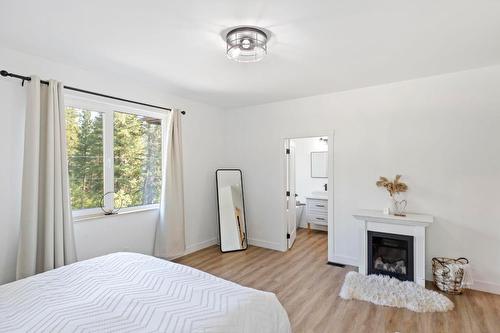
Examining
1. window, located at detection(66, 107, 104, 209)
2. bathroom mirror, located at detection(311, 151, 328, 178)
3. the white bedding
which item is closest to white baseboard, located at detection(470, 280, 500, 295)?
the white bedding

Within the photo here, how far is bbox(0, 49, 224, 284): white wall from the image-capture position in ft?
8.18

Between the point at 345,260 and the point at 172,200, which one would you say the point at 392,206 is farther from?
the point at 172,200

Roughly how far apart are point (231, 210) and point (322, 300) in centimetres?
222

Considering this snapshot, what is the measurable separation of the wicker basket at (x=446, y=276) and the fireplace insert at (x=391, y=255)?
0.25 metres

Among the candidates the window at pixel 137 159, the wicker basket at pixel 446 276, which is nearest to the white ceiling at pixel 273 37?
the window at pixel 137 159

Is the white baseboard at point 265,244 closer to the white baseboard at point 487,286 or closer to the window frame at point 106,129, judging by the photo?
the window frame at point 106,129

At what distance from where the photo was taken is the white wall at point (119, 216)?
8.18ft

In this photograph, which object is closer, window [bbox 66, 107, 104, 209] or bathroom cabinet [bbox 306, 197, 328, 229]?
window [bbox 66, 107, 104, 209]

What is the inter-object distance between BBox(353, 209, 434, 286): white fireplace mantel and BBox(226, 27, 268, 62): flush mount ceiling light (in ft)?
7.59

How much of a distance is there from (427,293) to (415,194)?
115 centimetres

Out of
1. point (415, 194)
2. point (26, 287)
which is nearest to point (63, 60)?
Answer: point (26, 287)

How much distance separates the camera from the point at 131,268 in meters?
2.08

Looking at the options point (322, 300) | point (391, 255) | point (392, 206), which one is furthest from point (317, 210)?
point (322, 300)

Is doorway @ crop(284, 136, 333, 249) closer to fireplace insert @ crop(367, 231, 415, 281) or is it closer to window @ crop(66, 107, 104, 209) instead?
fireplace insert @ crop(367, 231, 415, 281)
